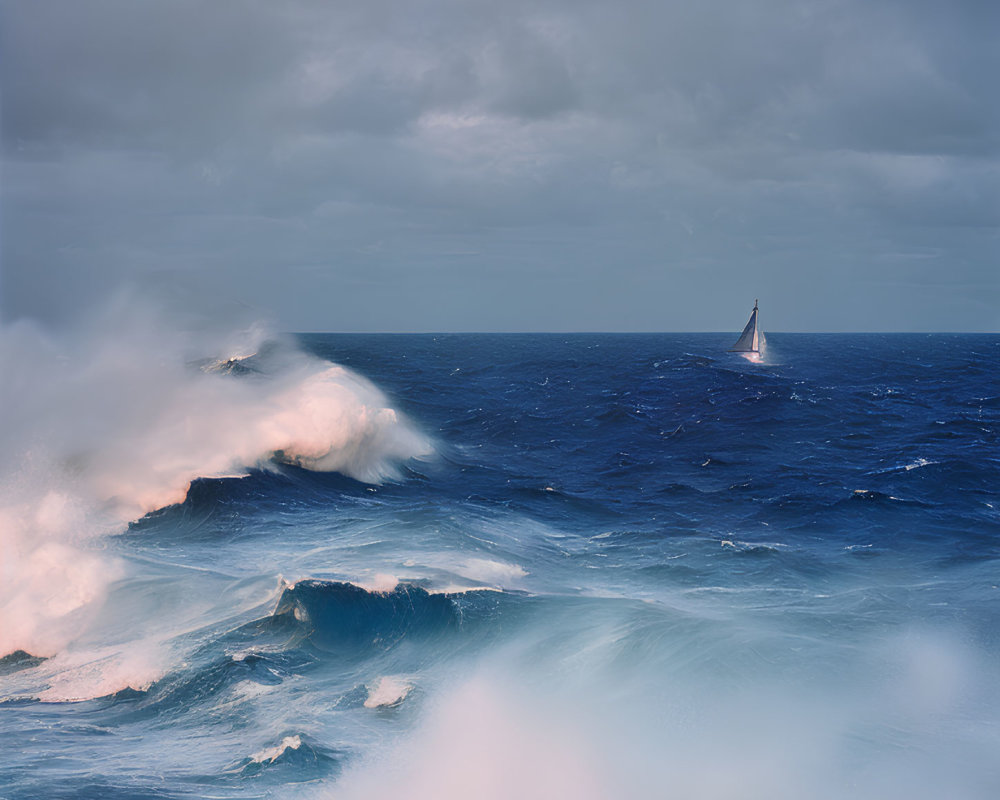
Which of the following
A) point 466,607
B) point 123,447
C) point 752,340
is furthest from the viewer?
point 752,340

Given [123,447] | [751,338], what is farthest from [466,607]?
[751,338]

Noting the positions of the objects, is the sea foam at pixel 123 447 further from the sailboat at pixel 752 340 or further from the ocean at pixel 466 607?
the sailboat at pixel 752 340

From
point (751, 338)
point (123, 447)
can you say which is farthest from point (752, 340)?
point (123, 447)

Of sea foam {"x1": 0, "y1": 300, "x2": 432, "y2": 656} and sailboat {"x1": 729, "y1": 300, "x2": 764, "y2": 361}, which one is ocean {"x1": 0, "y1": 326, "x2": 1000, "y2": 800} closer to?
sea foam {"x1": 0, "y1": 300, "x2": 432, "y2": 656}

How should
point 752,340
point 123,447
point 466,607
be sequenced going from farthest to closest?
1. point 752,340
2. point 123,447
3. point 466,607

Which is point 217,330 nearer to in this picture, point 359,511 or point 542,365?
point 542,365

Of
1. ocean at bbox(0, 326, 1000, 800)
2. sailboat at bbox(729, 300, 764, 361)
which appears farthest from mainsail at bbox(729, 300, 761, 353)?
ocean at bbox(0, 326, 1000, 800)

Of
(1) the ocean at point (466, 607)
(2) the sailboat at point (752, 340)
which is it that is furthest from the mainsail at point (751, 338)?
(1) the ocean at point (466, 607)

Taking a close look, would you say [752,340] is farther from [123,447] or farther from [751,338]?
[123,447]

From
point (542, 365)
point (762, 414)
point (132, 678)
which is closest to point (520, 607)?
point (132, 678)

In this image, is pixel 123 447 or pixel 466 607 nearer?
pixel 466 607
